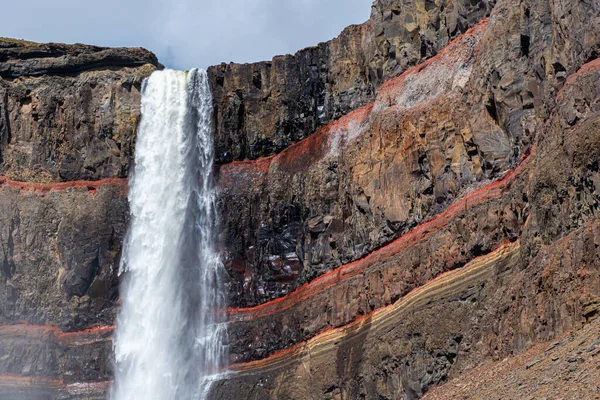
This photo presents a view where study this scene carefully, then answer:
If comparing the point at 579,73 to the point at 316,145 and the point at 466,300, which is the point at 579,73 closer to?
the point at 466,300

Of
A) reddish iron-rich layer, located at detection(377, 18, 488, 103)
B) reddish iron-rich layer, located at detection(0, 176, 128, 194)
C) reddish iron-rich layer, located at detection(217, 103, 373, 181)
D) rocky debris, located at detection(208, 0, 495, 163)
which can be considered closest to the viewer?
reddish iron-rich layer, located at detection(377, 18, 488, 103)

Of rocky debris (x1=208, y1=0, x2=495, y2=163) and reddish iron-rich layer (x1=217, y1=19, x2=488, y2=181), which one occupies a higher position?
rocky debris (x1=208, y1=0, x2=495, y2=163)

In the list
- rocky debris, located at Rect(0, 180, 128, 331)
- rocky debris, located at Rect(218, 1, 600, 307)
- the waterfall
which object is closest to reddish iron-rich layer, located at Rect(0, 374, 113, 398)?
the waterfall

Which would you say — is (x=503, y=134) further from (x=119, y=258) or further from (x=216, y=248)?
(x=119, y=258)

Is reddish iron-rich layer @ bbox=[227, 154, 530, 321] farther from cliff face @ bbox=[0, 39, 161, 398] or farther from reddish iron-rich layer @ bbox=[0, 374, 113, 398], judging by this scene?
cliff face @ bbox=[0, 39, 161, 398]

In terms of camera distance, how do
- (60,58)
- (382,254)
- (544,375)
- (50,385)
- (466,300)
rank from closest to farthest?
(544,375) → (466,300) → (382,254) → (50,385) → (60,58)

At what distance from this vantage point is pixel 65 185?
62.7 meters

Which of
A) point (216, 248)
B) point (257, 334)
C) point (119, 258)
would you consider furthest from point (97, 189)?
point (257, 334)

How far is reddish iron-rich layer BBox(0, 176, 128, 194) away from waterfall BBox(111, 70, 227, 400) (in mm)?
798

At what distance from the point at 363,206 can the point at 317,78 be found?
11.8 metres

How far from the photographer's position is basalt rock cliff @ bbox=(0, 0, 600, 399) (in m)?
32.1

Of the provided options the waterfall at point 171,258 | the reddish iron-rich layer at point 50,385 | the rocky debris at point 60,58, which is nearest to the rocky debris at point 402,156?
the waterfall at point 171,258

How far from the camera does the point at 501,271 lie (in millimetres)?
37000

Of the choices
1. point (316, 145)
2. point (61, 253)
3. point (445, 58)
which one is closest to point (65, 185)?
point (61, 253)
